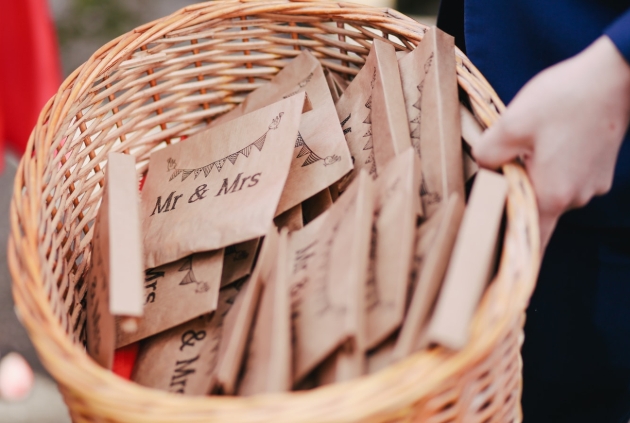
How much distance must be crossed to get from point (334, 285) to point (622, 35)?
33 centimetres

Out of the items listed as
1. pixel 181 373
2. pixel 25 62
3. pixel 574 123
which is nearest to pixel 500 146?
pixel 574 123

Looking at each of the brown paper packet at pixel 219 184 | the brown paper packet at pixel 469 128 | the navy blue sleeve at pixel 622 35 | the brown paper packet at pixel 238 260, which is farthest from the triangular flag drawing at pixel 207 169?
the navy blue sleeve at pixel 622 35

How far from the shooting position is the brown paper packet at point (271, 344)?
47cm

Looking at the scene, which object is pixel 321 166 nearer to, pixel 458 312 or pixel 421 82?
pixel 421 82

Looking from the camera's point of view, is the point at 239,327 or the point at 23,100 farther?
the point at 23,100

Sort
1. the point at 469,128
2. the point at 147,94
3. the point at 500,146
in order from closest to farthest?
the point at 500,146, the point at 469,128, the point at 147,94

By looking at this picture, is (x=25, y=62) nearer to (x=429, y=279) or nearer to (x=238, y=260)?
(x=238, y=260)

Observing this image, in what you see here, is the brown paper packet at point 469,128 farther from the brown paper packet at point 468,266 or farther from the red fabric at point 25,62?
the red fabric at point 25,62

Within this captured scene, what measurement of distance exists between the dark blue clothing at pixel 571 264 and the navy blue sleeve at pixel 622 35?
0.14 meters

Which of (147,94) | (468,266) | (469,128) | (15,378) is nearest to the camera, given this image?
(468,266)

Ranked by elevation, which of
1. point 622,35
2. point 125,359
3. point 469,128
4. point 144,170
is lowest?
point 125,359

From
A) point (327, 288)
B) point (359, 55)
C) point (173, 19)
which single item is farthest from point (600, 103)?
point (173, 19)

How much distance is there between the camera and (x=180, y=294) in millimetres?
661

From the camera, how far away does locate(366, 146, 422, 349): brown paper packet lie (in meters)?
0.49
